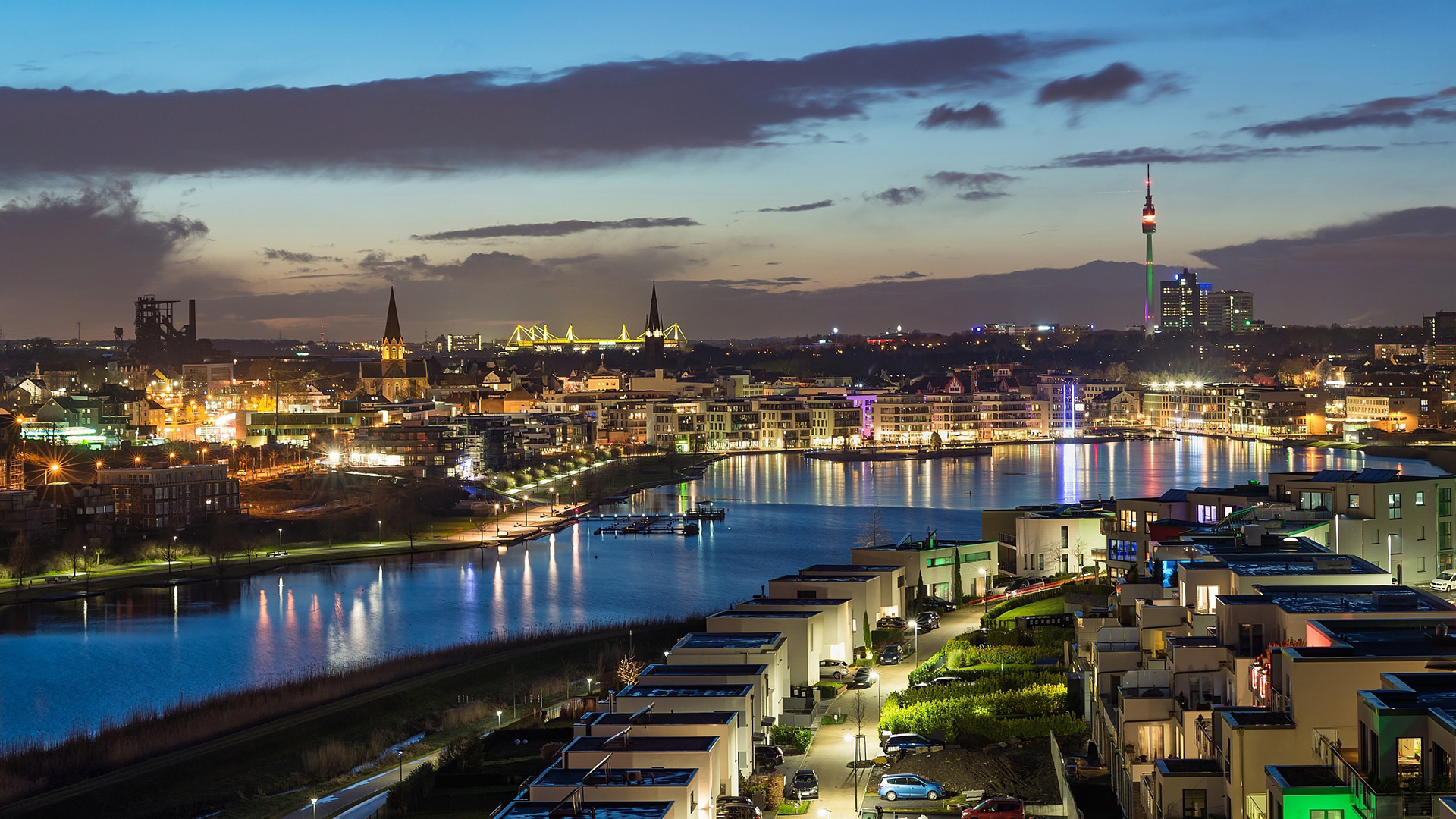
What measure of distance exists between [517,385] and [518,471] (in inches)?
489

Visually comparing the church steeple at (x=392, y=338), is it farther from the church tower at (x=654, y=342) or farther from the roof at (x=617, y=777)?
the roof at (x=617, y=777)

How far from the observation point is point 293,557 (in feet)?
40.5

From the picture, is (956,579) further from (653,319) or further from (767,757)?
(653,319)

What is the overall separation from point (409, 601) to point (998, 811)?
275 inches

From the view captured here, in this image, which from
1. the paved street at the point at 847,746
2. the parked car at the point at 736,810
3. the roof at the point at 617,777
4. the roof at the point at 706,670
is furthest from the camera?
the roof at the point at 706,670

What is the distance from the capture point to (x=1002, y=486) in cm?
1869

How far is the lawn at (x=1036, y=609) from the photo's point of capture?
708cm

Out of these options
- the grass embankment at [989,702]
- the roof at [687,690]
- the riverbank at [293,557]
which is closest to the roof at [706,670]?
the roof at [687,690]

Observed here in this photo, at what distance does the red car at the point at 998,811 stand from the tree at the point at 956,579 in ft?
14.3

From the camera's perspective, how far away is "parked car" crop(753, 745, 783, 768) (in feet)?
15.2

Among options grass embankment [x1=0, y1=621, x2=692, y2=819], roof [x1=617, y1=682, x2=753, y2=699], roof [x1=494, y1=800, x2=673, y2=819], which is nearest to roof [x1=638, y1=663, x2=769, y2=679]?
roof [x1=617, y1=682, x2=753, y2=699]

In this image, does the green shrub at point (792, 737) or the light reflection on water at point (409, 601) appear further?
the light reflection on water at point (409, 601)

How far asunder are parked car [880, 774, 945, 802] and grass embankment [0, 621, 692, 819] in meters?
2.25

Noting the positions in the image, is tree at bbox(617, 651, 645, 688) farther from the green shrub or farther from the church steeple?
the church steeple
